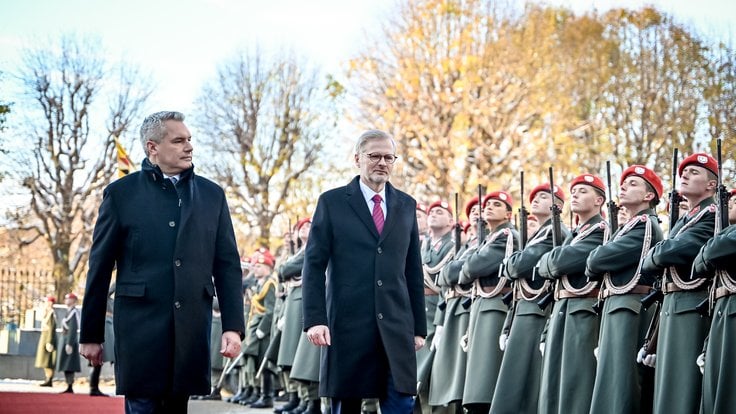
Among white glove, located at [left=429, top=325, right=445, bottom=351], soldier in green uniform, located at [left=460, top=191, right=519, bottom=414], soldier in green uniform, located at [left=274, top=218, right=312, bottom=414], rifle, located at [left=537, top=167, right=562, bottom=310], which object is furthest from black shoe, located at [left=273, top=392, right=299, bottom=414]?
rifle, located at [left=537, top=167, right=562, bottom=310]

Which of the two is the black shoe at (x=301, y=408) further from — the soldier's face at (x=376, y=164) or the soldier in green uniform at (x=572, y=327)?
the soldier's face at (x=376, y=164)

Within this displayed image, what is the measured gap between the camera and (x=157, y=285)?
5.58m

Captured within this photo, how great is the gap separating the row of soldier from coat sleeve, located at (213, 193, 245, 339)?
274 cm

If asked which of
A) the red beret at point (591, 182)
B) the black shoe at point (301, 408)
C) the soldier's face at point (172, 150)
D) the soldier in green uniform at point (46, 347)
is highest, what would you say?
the red beret at point (591, 182)

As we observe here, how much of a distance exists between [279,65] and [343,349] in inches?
1353

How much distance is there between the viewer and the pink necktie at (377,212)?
659 centimetres

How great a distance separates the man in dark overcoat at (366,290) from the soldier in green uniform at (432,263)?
181 inches

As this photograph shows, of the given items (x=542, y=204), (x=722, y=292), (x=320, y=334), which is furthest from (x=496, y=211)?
(x=320, y=334)

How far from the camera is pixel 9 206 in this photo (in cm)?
3369

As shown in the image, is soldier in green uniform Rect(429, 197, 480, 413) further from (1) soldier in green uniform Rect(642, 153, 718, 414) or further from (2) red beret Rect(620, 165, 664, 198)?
(1) soldier in green uniform Rect(642, 153, 718, 414)

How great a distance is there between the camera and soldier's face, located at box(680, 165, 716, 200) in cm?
761

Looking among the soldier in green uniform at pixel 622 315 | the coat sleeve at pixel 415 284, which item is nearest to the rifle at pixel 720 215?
the soldier in green uniform at pixel 622 315

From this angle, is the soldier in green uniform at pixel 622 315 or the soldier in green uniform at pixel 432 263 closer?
the soldier in green uniform at pixel 622 315

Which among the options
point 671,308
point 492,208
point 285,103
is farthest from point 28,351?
point 671,308
